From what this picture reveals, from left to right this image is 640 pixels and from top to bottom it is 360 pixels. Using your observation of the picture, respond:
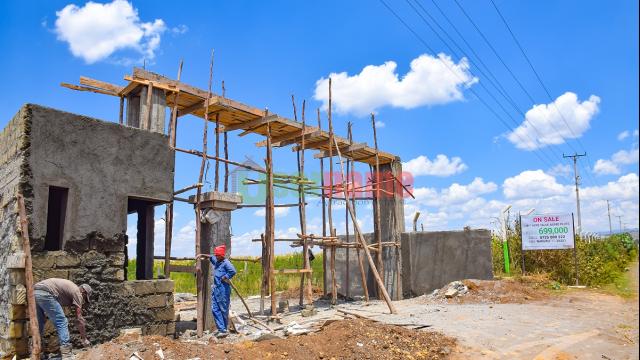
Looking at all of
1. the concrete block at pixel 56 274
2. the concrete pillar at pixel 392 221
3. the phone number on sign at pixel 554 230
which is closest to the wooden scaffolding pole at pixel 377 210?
the concrete pillar at pixel 392 221

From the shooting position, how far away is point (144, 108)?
9070 mm

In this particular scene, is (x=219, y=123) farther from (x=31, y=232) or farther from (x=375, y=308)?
(x=375, y=308)

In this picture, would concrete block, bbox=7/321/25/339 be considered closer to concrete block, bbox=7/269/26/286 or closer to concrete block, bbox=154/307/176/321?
concrete block, bbox=7/269/26/286

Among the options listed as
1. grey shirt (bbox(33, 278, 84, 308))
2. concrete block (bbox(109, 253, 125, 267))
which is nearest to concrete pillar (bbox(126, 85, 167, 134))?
concrete block (bbox(109, 253, 125, 267))

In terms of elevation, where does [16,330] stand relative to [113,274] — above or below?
below

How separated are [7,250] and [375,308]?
8.22 m

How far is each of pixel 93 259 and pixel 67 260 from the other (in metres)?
0.38

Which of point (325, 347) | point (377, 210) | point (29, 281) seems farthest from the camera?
point (377, 210)

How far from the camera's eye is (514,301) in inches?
522

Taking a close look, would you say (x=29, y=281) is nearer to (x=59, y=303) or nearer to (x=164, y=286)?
(x=59, y=303)

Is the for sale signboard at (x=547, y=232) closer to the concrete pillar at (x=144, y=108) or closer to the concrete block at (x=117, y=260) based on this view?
the concrete pillar at (x=144, y=108)

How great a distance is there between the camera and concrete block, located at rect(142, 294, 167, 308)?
27.1 feet

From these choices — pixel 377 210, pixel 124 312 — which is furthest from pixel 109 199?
pixel 377 210

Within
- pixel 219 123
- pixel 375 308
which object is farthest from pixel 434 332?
pixel 219 123
